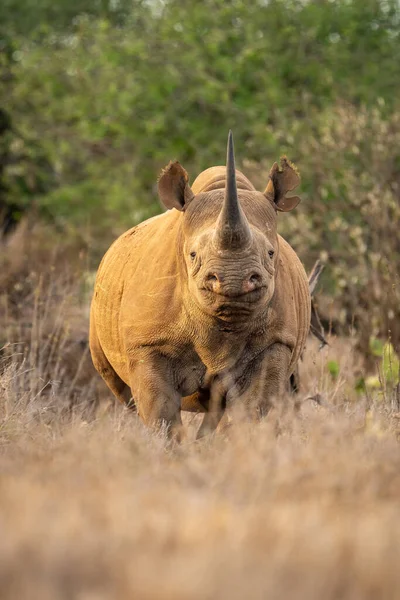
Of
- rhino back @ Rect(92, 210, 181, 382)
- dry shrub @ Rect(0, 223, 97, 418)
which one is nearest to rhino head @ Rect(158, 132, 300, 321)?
rhino back @ Rect(92, 210, 181, 382)

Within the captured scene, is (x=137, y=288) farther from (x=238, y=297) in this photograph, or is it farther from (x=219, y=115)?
(x=219, y=115)

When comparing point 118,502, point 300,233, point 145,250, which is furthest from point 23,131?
point 118,502

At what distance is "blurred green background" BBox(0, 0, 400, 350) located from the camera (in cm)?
1422

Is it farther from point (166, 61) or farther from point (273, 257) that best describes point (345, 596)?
point (166, 61)

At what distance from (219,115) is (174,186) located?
13470mm

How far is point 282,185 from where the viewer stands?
712 cm

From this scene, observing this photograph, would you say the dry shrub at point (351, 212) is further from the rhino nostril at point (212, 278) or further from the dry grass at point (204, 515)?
the dry grass at point (204, 515)

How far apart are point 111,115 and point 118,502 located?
58.2 ft

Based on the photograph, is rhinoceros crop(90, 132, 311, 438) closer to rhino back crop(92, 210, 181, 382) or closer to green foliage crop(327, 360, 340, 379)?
rhino back crop(92, 210, 181, 382)

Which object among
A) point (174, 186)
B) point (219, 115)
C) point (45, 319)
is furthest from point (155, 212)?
point (174, 186)

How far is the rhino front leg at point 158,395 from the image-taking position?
6785mm

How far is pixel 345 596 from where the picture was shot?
3.08m

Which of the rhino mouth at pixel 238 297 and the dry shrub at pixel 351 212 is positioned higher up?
the rhino mouth at pixel 238 297

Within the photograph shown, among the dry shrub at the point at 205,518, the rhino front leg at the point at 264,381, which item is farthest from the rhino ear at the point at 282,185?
the dry shrub at the point at 205,518
